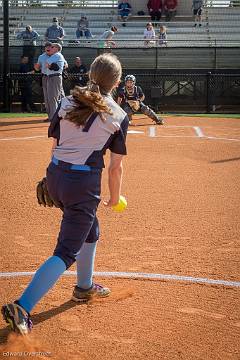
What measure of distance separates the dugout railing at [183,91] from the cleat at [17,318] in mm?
19287

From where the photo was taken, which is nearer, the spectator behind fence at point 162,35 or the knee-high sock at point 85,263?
the knee-high sock at point 85,263

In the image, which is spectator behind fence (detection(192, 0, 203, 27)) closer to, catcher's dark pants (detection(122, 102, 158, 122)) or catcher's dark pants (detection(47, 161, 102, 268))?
catcher's dark pants (detection(122, 102, 158, 122))

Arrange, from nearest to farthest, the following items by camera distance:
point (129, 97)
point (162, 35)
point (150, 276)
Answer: point (150, 276) < point (129, 97) < point (162, 35)

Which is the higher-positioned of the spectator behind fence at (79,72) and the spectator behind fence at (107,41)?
the spectator behind fence at (107,41)

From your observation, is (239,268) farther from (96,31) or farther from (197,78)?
(96,31)

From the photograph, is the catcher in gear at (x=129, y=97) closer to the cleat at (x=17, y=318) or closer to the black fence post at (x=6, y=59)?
the black fence post at (x=6, y=59)

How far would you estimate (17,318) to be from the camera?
13.0 feet

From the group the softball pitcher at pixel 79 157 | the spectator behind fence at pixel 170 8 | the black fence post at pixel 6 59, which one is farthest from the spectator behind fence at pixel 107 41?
the softball pitcher at pixel 79 157

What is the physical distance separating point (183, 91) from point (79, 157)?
20647mm

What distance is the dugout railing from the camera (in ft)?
76.2

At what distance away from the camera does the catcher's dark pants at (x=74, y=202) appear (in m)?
4.18

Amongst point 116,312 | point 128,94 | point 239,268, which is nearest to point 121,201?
point 116,312

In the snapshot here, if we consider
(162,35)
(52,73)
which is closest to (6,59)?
(52,73)

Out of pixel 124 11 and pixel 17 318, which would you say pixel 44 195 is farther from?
pixel 124 11
